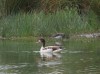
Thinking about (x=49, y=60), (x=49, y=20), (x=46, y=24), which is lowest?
(x=49, y=60)

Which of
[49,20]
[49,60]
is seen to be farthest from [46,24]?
[49,60]

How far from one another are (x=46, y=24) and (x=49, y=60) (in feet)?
32.0

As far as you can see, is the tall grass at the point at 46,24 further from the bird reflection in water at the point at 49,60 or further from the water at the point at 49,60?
the bird reflection in water at the point at 49,60

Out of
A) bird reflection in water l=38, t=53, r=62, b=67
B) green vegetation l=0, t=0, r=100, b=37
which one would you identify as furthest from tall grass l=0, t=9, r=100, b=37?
bird reflection in water l=38, t=53, r=62, b=67

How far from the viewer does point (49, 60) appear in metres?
16.5

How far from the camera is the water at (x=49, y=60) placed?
1381 cm

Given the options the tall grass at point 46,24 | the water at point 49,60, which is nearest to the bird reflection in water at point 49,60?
the water at point 49,60

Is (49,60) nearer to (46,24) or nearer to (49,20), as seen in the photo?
(46,24)

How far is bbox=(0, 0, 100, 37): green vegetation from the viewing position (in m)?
26.0

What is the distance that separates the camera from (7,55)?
Answer: 1791 centimetres

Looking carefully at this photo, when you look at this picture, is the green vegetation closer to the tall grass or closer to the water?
the tall grass

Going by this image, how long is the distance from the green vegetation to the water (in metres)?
4.21

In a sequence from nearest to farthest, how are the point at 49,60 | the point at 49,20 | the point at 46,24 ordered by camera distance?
1. the point at 49,60
2. the point at 46,24
3. the point at 49,20

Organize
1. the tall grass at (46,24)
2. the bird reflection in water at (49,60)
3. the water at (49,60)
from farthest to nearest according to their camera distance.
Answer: the tall grass at (46,24) < the bird reflection in water at (49,60) < the water at (49,60)
